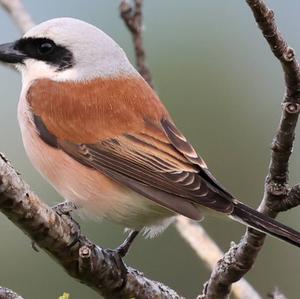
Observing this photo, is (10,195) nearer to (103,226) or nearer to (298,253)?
(103,226)

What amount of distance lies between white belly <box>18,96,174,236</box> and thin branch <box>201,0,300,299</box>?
408 millimetres

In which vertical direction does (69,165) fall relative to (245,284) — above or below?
above

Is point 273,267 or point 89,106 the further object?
point 273,267

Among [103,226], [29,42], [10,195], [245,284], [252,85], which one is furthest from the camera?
[252,85]

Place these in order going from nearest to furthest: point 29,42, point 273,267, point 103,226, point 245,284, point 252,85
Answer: point 245,284
point 29,42
point 103,226
point 273,267
point 252,85

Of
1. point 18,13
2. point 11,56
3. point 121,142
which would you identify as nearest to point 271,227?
point 121,142

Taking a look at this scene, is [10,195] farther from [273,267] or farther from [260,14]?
[273,267]

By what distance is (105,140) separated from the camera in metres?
4.10

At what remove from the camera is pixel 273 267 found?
6.49 meters

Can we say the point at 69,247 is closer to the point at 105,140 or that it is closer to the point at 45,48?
the point at 105,140

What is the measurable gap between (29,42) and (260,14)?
5.77 ft

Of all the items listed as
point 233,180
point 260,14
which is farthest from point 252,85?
point 260,14

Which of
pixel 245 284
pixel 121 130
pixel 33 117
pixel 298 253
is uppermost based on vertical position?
pixel 33 117

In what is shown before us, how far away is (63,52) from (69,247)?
5.11 feet
